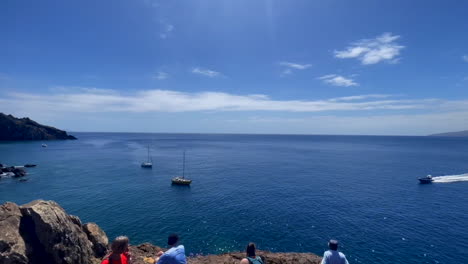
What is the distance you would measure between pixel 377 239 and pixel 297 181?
30942mm

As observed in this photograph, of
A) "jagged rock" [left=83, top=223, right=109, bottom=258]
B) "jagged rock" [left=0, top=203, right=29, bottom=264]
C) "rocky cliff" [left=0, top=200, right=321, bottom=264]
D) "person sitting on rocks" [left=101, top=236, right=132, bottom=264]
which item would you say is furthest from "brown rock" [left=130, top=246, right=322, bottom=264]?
"person sitting on rocks" [left=101, top=236, right=132, bottom=264]

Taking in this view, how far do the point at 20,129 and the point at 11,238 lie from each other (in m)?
216

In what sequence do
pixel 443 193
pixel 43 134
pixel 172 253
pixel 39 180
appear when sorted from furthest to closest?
pixel 43 134 → pixel 39 180 → pixel 443 193 → pixel 172 253

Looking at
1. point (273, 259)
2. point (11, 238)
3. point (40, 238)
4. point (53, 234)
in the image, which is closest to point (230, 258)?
point (273, 259)

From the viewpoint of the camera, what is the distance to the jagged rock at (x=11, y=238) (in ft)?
37.8

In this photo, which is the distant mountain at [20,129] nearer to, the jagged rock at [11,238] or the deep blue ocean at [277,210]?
the deep blue ocean at [277,210]

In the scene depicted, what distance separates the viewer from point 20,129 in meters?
167

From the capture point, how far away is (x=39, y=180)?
5656cm

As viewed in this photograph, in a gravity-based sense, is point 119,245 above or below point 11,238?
above

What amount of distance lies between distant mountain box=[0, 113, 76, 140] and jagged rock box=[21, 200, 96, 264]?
8116 inches

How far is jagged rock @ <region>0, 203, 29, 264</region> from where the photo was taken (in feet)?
37.8

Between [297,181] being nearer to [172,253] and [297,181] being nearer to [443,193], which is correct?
[443,193]

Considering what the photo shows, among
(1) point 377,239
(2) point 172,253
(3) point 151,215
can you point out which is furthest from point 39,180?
(1) point 377,239

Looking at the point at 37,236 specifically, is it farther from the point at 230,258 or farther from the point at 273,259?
the point at 273,259
